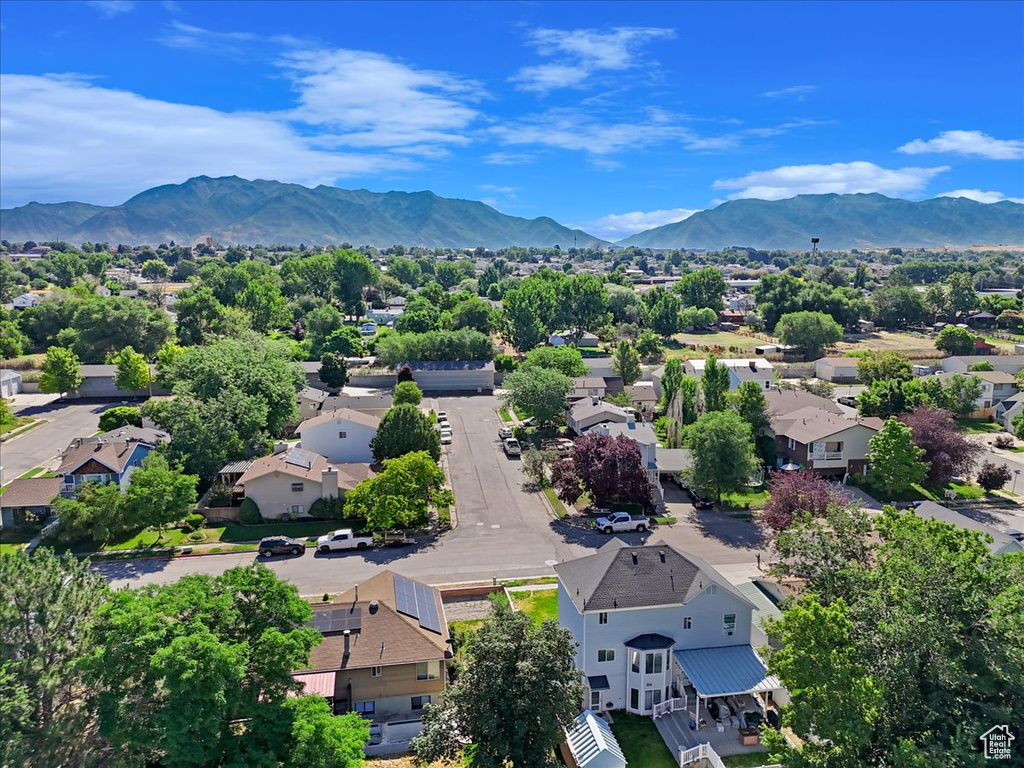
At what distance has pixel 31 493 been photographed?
A: 39.3m

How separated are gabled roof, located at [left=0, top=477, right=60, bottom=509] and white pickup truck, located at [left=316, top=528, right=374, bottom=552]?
16.7 meters

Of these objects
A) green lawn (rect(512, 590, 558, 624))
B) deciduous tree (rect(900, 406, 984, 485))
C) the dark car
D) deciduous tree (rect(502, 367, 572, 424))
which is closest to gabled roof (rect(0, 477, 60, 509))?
the dark car

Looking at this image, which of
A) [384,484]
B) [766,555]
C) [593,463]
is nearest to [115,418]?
[384,484]

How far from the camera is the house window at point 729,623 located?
25044 millimetres

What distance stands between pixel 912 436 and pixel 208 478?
155 feet

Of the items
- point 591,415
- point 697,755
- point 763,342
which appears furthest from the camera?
point 763,342

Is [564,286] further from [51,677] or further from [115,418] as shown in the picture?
[51,677]

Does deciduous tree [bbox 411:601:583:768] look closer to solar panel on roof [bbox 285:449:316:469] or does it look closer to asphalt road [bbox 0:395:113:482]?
solar panel on roof [bbox 285:449:316:469]

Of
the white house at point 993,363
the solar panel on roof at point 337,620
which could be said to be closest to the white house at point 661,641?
the solar panel on roof at point 337,620

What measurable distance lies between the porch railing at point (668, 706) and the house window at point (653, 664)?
1044 millimetres

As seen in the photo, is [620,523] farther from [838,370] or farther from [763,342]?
[763,342]

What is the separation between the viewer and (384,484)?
1505 inches

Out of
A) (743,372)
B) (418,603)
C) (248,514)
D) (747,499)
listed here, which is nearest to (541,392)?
(747,499)

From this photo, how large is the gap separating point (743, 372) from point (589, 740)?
54.5 metres
